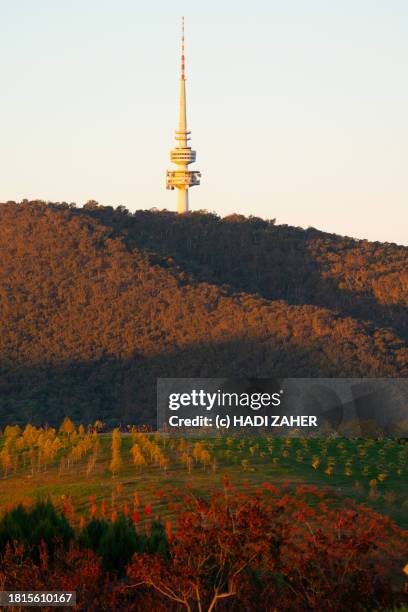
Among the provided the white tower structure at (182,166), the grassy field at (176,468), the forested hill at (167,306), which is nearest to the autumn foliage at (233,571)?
the grassy field at (176,468)

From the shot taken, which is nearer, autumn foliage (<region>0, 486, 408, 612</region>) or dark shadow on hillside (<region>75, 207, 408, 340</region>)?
autumn foliage (<region>0, 486, 408, 612</region>)

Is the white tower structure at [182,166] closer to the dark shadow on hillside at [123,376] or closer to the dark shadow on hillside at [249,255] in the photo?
the dark shadow on hillside at [249,255]

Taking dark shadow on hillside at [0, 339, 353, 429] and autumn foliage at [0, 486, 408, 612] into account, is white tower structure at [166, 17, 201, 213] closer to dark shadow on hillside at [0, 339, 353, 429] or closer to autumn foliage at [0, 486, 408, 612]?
dark shadow on hillside at [0, 339, 353, 429]

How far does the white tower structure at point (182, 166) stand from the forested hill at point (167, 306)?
8.62 metres

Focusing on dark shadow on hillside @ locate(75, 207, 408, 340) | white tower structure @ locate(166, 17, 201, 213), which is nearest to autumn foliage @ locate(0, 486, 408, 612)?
dark shadow on hillside @ locate(75, 207, 408, 340)

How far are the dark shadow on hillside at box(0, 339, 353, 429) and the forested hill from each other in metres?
0.08

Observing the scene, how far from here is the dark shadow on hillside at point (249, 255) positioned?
80.5 m

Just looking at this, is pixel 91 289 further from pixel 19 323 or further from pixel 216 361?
pixel 216 361

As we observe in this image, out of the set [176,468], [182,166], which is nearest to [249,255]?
[182,166]

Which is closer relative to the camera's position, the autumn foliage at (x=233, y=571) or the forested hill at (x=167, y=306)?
the autumn foliage at (x=233, y=571)

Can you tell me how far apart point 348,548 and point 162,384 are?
44594 millimetres

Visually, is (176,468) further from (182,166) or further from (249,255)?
(182,166)

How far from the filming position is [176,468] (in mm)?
27516

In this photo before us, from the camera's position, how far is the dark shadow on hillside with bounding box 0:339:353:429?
58.5 meters
